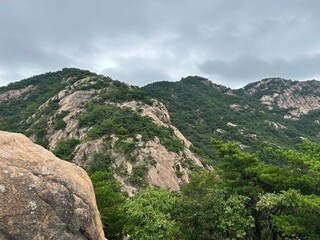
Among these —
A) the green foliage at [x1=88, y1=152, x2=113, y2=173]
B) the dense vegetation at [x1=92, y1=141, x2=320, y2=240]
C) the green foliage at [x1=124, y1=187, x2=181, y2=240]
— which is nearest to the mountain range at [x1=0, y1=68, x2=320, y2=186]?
the green foliage at [x1=88, y1=152, x2=113, y2=173]

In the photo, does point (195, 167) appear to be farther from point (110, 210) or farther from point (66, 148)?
point (110, 210)

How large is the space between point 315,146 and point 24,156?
18866 mm

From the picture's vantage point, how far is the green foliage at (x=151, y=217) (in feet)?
70.2

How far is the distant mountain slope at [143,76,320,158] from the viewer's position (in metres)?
108

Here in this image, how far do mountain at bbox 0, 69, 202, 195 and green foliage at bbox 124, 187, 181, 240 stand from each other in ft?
94.4

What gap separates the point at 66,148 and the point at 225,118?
7385 cm

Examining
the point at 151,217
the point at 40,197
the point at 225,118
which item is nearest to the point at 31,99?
the point at 225,118

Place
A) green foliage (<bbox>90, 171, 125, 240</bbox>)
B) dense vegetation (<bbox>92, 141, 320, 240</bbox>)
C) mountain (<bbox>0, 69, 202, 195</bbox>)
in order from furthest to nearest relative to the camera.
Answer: mountain (<bbox>0, 69, 202, 195</bbox>) → green foliage (<bbox>90, 171, 125, 240</bbox>) → dense vegetation (<bbox>92, 141, 320, 240</bbox>)

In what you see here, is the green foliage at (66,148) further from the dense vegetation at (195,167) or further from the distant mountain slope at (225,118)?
the distant mountain slope at (225,118)

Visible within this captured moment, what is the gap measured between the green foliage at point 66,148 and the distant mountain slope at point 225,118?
30504mm

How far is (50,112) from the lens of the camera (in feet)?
285

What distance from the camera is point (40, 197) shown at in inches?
449

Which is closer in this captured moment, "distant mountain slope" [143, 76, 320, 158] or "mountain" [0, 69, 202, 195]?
"mountain" [0, 69, 202, 195]

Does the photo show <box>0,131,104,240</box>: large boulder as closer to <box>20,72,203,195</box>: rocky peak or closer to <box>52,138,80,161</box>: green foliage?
<box>20,72,203,195</box>: rocky peak
